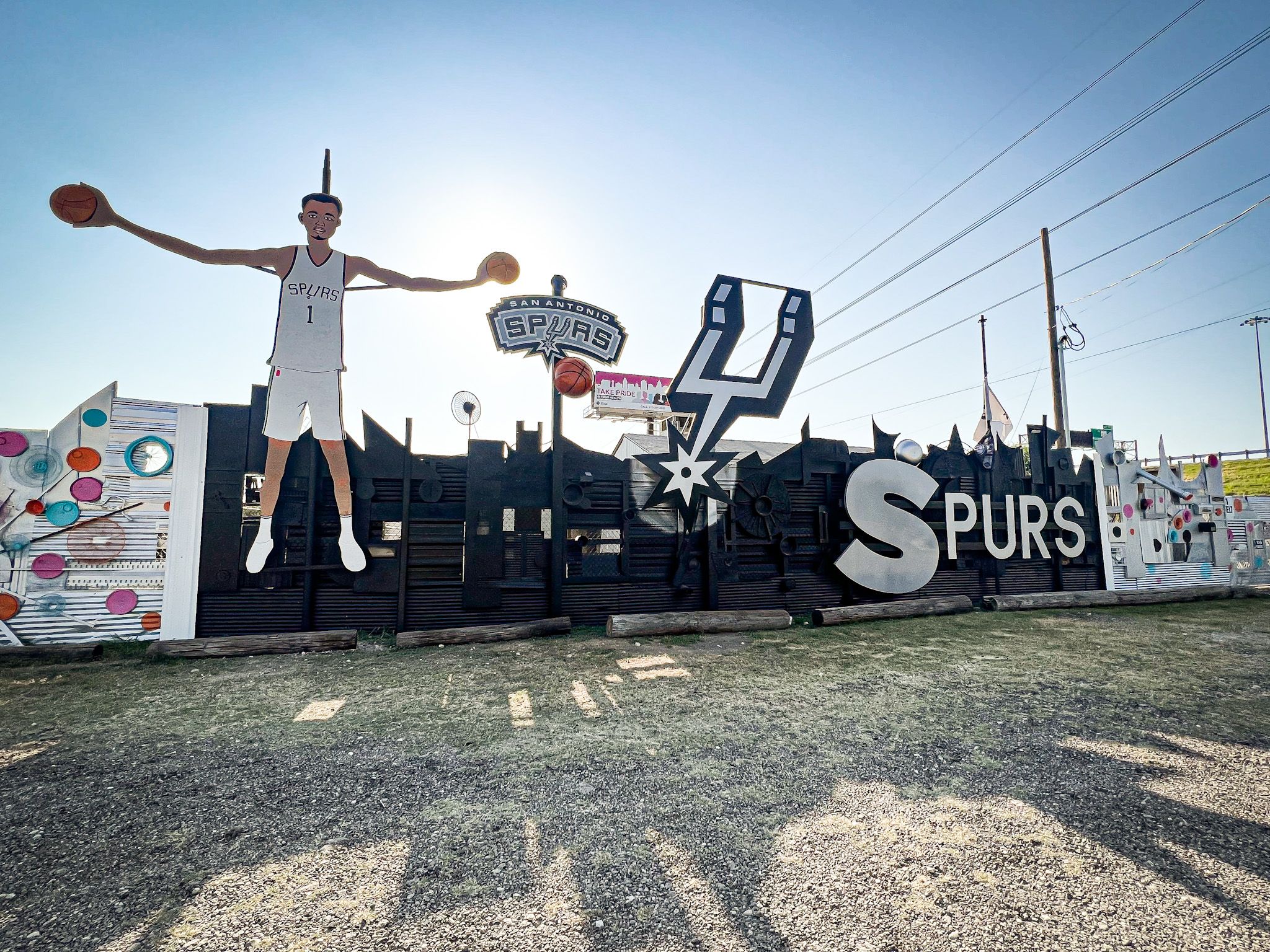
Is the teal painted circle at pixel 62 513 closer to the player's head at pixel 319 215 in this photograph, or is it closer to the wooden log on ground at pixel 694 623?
the player's head at pixel 319 215

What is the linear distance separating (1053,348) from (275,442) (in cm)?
1985

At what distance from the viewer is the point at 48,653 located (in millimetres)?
6590

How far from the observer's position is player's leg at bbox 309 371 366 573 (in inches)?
300

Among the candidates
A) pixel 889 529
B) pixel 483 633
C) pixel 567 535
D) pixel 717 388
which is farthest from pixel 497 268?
pixel 889 529

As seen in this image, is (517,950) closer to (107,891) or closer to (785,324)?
(107,891)

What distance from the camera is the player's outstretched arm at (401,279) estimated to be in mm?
7918

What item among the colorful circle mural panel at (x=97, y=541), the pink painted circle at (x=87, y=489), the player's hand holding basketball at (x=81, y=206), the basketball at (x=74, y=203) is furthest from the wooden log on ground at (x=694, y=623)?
the basketball at (x=74, y=203)

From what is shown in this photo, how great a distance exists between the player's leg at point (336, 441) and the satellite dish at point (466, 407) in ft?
5.35

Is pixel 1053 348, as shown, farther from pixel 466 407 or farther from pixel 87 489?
pixel 87 489

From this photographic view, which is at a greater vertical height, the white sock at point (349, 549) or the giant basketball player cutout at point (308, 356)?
the giant basketball player cutout at point (308, 356)

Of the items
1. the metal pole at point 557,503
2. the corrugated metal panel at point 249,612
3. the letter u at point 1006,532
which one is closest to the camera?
the corrugated metal panel at point 249,612

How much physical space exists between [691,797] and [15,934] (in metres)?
2.98

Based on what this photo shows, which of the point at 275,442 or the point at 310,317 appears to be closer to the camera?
the point at 275,442

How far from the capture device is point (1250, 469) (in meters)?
30.1
